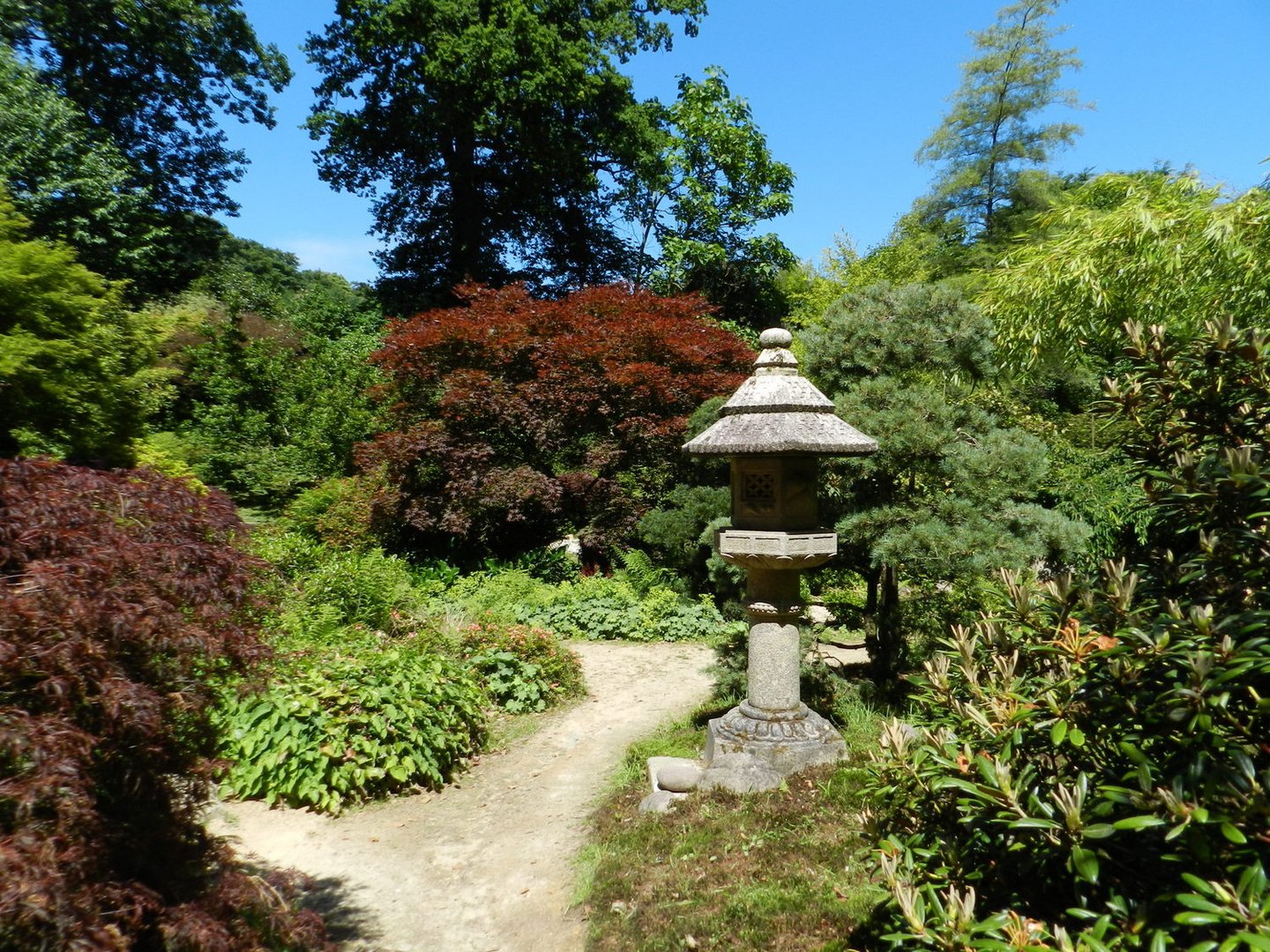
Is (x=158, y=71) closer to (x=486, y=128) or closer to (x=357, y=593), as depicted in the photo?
(x=486, y=128)

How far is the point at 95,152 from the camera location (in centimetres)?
1441

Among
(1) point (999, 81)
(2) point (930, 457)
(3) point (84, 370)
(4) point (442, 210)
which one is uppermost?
(1) point (999, 81)

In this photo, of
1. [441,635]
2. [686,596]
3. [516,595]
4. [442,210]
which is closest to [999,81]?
[442,210]

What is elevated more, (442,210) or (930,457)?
(442,210)

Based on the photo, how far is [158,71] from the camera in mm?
17578

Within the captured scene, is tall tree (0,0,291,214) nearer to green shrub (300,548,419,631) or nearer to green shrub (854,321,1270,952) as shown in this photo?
green shrub (300,548,419,631)

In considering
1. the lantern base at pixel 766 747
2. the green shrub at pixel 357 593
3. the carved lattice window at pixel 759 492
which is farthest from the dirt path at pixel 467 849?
the green shrub at pixel 357 593

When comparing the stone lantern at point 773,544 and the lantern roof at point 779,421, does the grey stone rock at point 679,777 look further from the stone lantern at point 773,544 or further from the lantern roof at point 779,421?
the lantern roof at point 779,421

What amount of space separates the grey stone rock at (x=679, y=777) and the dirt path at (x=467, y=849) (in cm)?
58

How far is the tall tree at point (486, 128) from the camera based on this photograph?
15820 mm

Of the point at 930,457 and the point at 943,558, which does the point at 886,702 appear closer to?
the point at 943,558

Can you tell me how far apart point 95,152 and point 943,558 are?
17042mm

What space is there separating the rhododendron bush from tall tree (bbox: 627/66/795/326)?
23.5ft

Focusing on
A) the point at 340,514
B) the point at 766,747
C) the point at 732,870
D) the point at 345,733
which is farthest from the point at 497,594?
the point at 732,870
